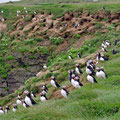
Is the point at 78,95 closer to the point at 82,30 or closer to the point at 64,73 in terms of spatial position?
the point at 64,73

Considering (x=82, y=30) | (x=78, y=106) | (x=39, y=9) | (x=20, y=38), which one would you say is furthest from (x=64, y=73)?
(x=39, y=9)

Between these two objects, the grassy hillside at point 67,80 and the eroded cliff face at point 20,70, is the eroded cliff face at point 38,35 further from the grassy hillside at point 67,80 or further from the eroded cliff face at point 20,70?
the grassy hillside at point 67,80

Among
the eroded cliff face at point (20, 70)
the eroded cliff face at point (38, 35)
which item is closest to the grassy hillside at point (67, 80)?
the eroded cliff face at point (38, 35)

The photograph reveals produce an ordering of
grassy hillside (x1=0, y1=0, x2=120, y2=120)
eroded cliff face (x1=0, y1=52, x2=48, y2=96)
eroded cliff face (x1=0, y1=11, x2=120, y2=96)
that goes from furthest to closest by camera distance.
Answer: eroded cliff face (x1=0, y1=11, x2=120, y2=96) < eroded cliff face (x1=0, y1=52, x2=48, y2=96) < grassy hillside (x1=0, y1=0, x2=120, y2=120)

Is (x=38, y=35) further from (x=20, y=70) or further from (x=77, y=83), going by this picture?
(x=77, y=83)

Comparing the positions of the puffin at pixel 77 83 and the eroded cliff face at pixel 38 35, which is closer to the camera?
the puffin at pixel 77 83

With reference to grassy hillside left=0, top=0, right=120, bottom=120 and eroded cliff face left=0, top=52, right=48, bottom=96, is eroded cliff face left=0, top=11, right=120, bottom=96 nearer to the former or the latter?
eroded cliff face left=0, top=52, right=48, bottom=96

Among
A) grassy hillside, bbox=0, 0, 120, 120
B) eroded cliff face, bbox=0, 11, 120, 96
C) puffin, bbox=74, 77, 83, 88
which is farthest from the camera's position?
eroded cliff face, bbox=0, 11, 120, 96

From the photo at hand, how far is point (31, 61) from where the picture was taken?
1120 inches

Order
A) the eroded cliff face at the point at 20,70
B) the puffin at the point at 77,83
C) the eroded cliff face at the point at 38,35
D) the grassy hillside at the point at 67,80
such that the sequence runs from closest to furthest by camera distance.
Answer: the grassy hillside at the point at 67,80 → the puffin at the point at 77,83 → the eroded cliff face at the point at 20,70 → the eroded cliff face at the point at 38,35

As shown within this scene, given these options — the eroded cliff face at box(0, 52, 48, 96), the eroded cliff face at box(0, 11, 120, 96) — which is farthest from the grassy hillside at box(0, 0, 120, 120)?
the eroded cliff face at box(0, 52, 48, 96)

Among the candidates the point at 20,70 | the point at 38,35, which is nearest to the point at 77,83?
the point at 20,70

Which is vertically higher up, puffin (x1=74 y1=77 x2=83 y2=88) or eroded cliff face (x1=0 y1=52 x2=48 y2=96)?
puffin (x1=74 y1=77 x2=83 y2=88)

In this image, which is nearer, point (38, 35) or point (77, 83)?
point (77, 83)
